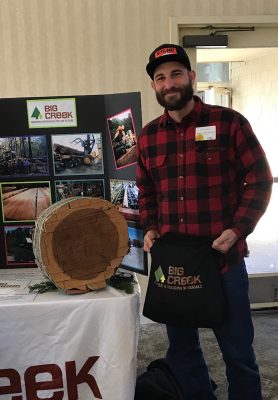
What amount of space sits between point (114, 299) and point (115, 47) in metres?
1.85

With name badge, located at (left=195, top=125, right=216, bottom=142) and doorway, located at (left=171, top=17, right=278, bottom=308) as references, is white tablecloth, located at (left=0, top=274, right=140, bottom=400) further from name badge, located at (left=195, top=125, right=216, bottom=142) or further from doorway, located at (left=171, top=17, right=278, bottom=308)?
doorway, located at (left=171, top=17, right=278, bottom=308)

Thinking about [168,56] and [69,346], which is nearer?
[69,346]

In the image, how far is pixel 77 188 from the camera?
156cm

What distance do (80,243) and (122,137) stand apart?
48 centimetres

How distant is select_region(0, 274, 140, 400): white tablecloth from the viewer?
4.19 ft

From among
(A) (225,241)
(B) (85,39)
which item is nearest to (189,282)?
(A) (225,241)

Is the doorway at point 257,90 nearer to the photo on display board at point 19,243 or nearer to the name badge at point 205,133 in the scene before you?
the name badge at point 205,133

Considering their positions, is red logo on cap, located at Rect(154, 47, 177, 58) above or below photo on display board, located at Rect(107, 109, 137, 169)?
above

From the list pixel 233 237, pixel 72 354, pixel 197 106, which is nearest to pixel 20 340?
pixel 72 354

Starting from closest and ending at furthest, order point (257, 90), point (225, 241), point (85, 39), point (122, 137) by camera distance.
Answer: point (225, 241) → point (122, 137) → point (85, 39) → point (257, 90)

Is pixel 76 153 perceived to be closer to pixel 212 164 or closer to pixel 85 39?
pixel 212 164

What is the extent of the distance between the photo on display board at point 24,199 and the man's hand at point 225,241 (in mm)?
669

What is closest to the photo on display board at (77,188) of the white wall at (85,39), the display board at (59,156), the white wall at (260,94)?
the display board at (59,156)

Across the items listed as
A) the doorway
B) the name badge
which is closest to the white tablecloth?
the name badge
